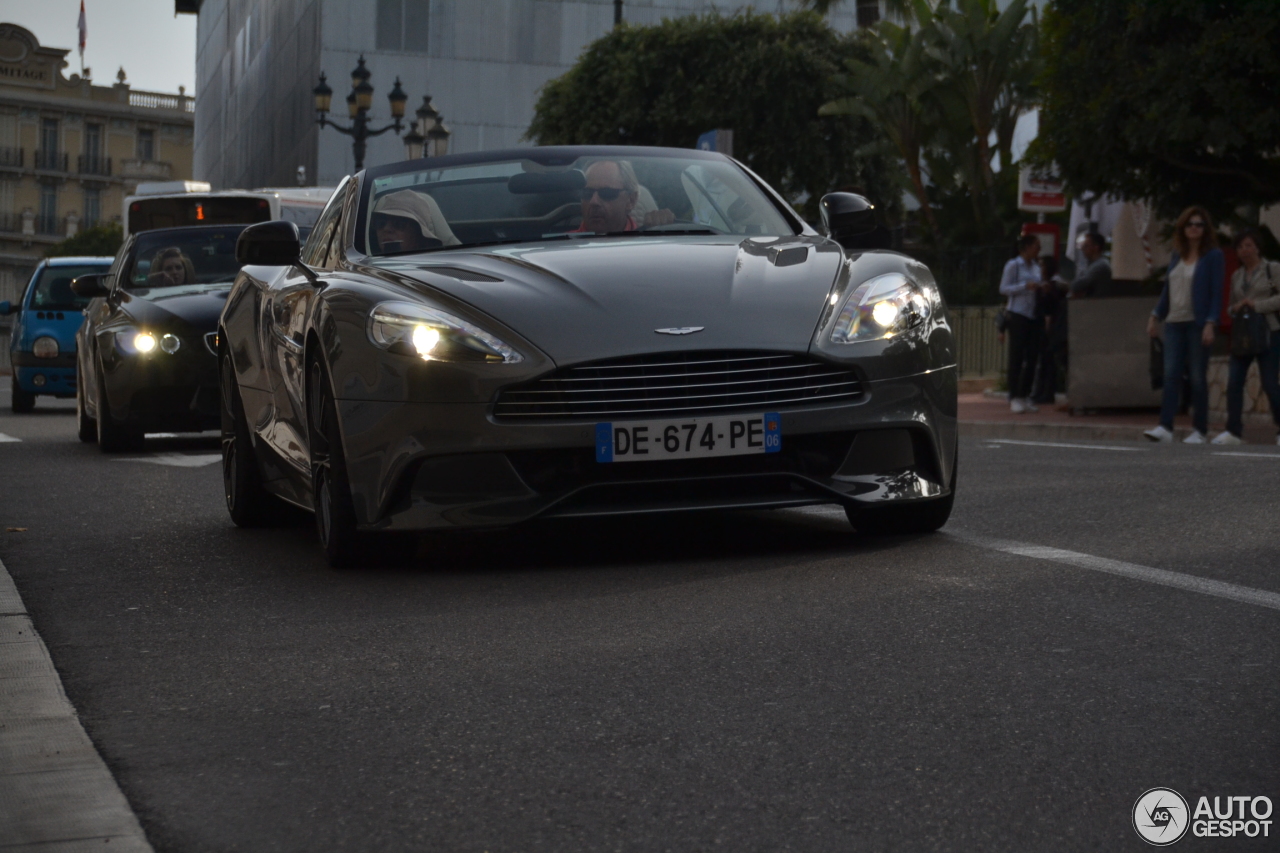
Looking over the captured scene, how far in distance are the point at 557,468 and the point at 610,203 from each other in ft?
5.10

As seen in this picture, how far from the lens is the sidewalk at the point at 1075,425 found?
16.7 meters

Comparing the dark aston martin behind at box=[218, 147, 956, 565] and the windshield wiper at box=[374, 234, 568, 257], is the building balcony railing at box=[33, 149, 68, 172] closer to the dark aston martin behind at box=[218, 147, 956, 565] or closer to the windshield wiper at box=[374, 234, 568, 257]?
the windshield wiper at box=[374, 234, 568, 257]

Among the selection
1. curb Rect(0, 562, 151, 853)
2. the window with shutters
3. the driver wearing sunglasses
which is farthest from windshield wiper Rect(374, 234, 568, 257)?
the window with shutters

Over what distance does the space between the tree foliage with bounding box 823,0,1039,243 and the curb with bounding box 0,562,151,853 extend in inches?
1392

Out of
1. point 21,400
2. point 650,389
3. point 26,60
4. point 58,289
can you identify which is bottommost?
point 21,400

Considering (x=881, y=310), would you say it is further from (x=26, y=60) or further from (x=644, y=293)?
(x=26, y=60)

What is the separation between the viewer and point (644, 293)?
603 centimetres

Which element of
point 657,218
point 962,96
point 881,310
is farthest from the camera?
point 962,96

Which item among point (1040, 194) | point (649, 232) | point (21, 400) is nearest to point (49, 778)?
point (649, 232)

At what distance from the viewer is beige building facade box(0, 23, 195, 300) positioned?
331 feet

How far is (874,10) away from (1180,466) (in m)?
43.5

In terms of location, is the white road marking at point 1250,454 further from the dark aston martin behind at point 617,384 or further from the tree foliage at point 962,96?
the tree foliage at point 962,96

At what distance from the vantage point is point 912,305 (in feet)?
20.7

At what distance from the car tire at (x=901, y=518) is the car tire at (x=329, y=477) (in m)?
1.59
